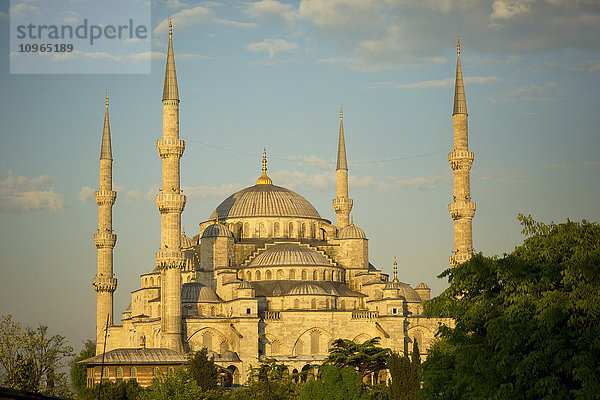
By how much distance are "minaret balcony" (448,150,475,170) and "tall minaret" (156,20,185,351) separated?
15.5 m

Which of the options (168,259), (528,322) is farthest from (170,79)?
(528,322)

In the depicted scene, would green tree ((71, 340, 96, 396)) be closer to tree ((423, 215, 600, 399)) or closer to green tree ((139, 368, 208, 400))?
green tree ((139, 368, 208, 400))

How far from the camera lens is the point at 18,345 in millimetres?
32531

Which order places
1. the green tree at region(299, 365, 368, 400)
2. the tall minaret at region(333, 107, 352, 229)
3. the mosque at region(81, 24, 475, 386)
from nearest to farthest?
1. the green tree at region(299, 365, 368, 400)
2. the mosque at region(81, 24, 475, 386)
3. the tall minaret at region(333, 107, 352, 229)

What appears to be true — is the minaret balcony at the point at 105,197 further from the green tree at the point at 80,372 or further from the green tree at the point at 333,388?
the green tree at the point at 333,388

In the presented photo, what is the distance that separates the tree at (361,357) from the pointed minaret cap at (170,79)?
16316 mm

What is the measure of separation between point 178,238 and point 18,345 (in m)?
21.8

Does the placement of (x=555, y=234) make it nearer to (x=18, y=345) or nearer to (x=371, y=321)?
(x=18, y=345)

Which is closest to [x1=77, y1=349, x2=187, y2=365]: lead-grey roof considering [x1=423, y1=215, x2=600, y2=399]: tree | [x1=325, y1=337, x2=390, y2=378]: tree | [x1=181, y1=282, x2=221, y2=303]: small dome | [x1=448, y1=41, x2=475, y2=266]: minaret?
[x1=181, y1=282, x2=221, y2=303]: small dome

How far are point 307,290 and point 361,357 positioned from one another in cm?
812

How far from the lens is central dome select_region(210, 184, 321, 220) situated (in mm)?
68438

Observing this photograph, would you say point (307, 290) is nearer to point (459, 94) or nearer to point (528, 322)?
point (459, 94)

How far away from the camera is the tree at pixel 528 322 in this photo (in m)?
22.1

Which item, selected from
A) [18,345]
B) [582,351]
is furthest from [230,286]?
[582,351]
